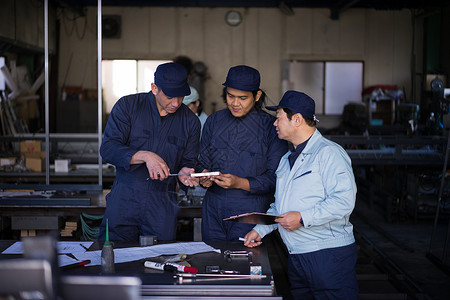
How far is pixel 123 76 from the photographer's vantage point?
11.0 meters

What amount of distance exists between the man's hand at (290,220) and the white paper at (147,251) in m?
0.35

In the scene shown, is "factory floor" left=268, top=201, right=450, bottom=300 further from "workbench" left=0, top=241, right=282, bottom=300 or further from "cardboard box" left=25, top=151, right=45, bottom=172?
"cardboard box" left=25, top=151, right=45, bottom=172

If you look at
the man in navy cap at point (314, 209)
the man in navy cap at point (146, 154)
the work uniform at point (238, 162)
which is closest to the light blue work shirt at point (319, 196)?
the man in navy cap at point (314, 209)

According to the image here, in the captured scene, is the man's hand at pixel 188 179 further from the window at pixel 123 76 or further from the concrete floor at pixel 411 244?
the window at pixel 123 76

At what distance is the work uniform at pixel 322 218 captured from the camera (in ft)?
A: 7.45

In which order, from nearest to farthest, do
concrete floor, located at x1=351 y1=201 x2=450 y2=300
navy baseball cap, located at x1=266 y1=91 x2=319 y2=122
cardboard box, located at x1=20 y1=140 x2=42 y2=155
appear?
navy baseball cap, located at x1=266 y1=91 x2=319 y2=122, concrete floor, located at x1=351 y1=201 x2=450 y2=300, cardboard box, located at x1=20 y1=140 x2=42 y2=155

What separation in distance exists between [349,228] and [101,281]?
1.54 metres

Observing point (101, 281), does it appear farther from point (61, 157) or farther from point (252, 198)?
point (61, 157)

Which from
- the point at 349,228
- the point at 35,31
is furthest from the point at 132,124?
the point at 35,31

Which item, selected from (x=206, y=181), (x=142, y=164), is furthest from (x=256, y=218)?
(x=142, y=164)

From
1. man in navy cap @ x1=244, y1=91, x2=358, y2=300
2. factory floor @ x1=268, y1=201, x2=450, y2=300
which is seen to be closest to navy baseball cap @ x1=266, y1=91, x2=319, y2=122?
man in navy cap @ x1=244, y1=91, x2=358, y2=300

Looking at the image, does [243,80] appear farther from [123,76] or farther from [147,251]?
[123,76]

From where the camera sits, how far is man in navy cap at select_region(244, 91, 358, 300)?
227 centimetres

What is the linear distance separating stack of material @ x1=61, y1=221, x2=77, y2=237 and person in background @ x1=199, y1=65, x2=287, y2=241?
1.70 m
